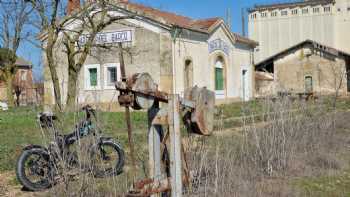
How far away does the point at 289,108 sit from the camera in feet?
25.8

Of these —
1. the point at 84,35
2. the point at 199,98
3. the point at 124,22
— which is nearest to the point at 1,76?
the point at 84,35

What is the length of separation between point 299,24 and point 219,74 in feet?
88.6

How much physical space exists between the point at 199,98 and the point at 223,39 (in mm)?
23590

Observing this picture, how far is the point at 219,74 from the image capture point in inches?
1080

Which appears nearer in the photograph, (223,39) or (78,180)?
(78,180)

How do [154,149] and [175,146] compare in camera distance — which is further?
[154,149]

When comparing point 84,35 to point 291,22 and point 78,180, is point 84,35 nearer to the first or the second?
point 78,180

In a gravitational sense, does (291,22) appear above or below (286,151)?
above

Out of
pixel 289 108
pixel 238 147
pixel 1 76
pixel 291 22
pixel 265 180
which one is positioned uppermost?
pixel 291 22

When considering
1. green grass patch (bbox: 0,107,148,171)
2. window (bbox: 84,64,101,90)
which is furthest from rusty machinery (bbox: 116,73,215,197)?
window (bbox: 84,64,101,90)

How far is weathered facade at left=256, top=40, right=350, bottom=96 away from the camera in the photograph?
119ft

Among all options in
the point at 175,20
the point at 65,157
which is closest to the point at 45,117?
the point at 65,157

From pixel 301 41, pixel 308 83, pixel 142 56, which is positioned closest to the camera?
pixel 142 56

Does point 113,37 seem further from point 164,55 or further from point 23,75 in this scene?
point 23,75
